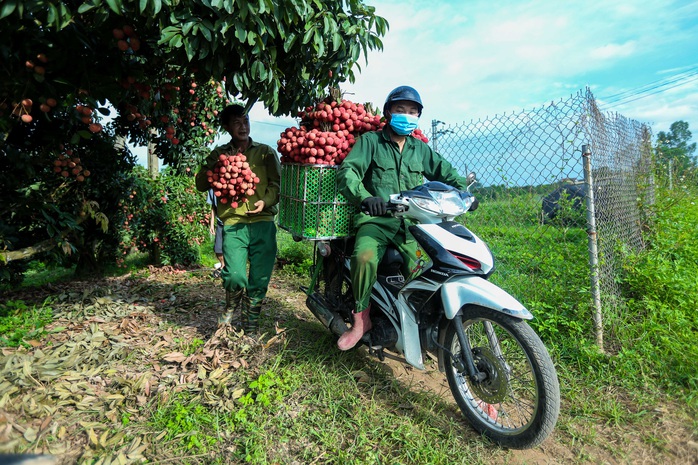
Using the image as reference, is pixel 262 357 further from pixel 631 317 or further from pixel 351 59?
pixel 631 317

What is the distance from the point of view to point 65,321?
3.85 meters

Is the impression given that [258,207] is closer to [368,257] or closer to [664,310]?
[368,257]

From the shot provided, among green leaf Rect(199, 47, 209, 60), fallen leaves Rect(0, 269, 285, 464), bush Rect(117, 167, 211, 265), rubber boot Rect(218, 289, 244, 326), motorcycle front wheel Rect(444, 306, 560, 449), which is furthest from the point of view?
bush Rect(117, 167, 211, 265)

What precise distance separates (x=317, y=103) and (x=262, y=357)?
215 cm

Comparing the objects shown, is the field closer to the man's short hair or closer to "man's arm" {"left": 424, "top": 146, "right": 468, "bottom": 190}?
"man's arm" {"left": 424, "top": 146, "right": 468, "bottom": 190}

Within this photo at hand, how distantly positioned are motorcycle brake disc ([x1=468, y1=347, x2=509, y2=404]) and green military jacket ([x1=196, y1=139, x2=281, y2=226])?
210 cm

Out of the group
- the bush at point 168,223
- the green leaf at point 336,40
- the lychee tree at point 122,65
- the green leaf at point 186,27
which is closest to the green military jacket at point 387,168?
the green leaf at point 336,40

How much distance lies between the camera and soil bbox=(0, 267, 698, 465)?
2.23m

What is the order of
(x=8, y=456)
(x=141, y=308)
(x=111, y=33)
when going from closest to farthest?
(x=8, y=456)
(x=111, y=33)
(x=141, y=308)

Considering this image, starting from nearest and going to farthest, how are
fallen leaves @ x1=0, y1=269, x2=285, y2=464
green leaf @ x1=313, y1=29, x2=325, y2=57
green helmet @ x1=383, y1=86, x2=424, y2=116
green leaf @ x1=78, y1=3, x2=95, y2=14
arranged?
1. green leaf @ x1=78, y1=3, x2=95, y2=14
2. fallen leaves @ x1=0, y1=269, x2=285, y2=464
3. green leaf @ x1=313, y1=29, x2=325, y2=57
4. green helmet @ x1=383, y1=86, x2=424, y2=116

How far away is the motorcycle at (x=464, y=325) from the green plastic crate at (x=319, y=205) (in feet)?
1.50

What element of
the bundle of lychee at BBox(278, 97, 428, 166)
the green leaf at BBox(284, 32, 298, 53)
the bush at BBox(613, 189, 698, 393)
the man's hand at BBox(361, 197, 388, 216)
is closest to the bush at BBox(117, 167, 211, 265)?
the bundle of lychee at BBox(278, 97, 428, 166)

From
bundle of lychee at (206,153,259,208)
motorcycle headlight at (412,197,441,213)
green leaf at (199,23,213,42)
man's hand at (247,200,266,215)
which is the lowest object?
man's hand at (247,200,266,215)

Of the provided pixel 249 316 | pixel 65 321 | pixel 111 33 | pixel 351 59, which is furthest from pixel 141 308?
pixel 351 59
